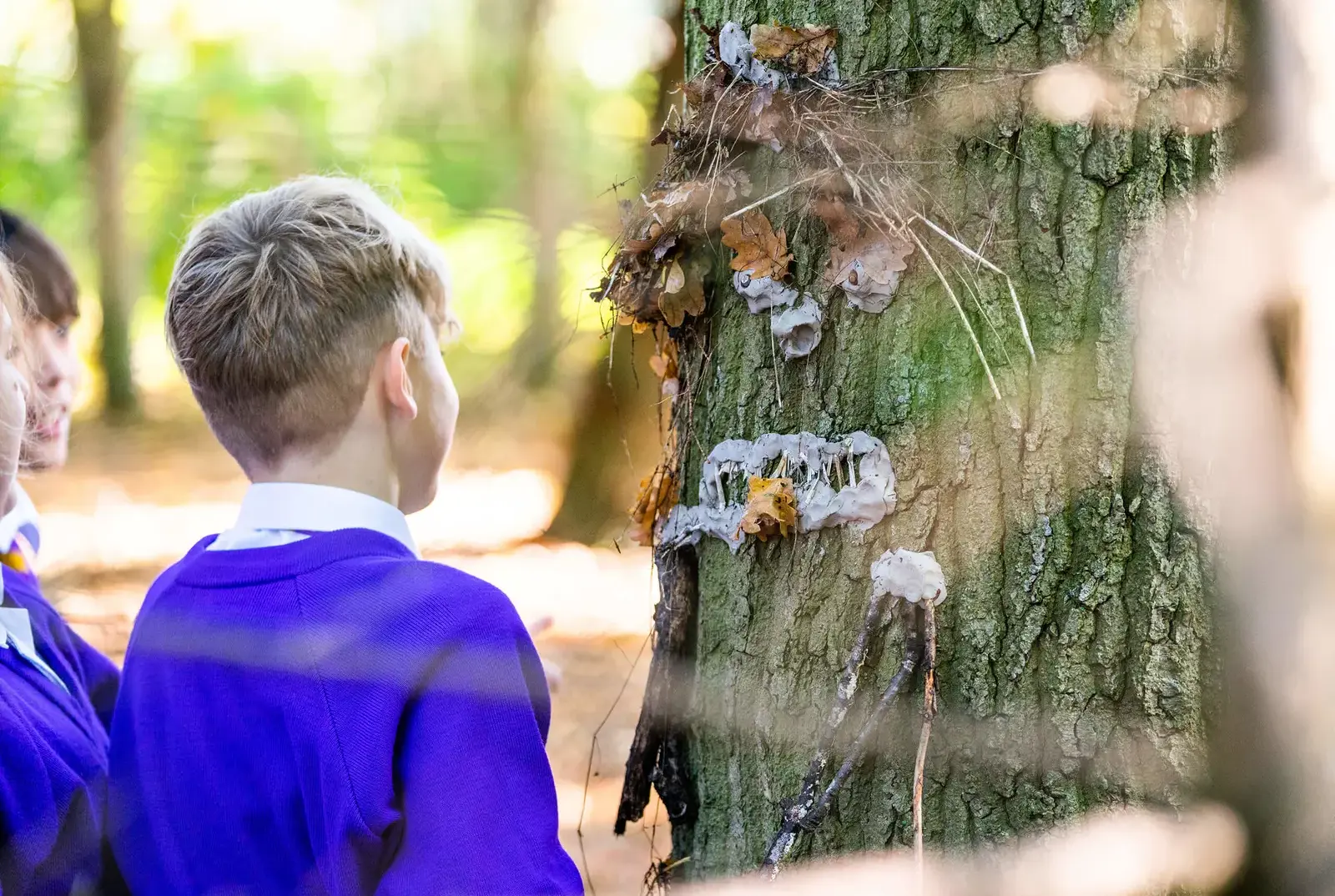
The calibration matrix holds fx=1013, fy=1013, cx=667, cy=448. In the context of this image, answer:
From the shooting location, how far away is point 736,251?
1.58m

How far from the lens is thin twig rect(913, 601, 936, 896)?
1380 mm

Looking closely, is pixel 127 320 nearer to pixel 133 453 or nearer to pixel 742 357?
pixel 133 453

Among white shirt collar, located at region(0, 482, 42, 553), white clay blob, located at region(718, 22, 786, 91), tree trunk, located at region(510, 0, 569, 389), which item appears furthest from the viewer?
tree trunk, located at region(510, 0, 569, 389)

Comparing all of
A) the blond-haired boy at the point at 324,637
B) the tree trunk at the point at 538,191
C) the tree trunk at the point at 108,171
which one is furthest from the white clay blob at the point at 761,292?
the tree trunk at the point at 108,171

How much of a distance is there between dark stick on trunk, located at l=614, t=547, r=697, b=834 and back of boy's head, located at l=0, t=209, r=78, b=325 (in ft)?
4.93

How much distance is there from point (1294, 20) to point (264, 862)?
1843 mm

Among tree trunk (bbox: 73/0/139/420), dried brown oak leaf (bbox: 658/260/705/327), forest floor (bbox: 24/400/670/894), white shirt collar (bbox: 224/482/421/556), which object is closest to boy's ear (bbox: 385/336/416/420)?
white shirt collar (bbox: 224/482/421/556)

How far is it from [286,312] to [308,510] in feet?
1.05

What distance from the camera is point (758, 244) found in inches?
60.7

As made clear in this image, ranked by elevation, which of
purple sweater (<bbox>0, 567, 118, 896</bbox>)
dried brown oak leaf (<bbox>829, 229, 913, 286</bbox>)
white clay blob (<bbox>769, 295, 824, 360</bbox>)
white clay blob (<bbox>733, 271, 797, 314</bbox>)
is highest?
dried brown oak leaf (<bbox>829, 229, 913, 286</bbox>)

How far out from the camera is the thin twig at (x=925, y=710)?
1.38 m

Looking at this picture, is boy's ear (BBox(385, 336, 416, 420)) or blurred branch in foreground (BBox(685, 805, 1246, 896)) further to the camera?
boy's ear (BBox(385, 336, 416, 420))

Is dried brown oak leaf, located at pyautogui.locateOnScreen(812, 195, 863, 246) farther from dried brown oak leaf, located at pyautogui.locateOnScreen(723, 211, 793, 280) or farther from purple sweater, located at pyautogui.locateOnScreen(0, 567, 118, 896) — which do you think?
purple sweater, located at pyautogui.locateOnScreen(0, 567, 118, 896)

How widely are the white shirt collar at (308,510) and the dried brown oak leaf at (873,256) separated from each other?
782mm
